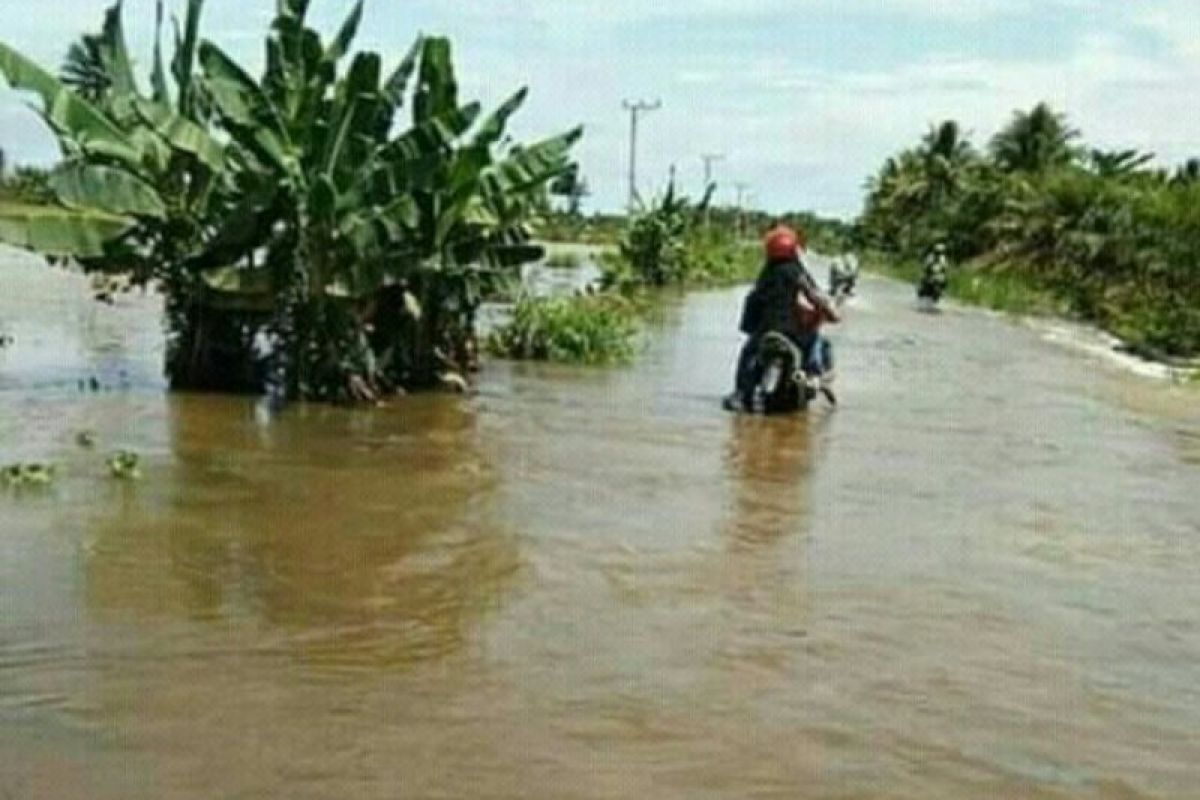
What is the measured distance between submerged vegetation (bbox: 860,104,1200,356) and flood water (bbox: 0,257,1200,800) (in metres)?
Result: 19.2

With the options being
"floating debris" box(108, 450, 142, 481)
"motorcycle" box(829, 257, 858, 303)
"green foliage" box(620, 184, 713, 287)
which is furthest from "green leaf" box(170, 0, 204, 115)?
"green foliage" box(620, 184, 713, 287)

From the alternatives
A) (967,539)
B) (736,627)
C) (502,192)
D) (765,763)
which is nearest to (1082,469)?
(967,539)

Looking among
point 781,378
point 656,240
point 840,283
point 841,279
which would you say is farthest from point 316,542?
point 656,240

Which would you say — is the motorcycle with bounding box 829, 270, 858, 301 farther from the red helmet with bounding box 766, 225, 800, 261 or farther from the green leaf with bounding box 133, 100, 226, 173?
the green leaf with bounding box 133, 100, 226, 173

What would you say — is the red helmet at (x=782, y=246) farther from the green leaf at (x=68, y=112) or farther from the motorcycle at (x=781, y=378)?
the green leaf at (x=68, y=112)

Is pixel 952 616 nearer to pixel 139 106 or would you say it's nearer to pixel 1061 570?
pixel 1061 570

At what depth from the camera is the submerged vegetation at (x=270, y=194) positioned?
51.4 ft

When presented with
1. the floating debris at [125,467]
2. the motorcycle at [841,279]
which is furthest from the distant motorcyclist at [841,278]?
the floating debris at [125,467]

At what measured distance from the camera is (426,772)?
5789 mm

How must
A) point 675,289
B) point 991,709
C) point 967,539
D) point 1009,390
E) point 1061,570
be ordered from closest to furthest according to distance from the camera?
point 991,709
point 1061,570
point 967,539
point 1009,390
point 675,289

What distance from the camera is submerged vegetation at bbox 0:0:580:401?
15656 millimetres

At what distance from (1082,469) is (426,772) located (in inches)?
412

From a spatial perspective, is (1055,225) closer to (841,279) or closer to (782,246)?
(841,279)

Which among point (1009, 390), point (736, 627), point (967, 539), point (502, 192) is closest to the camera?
point (736, 627)
